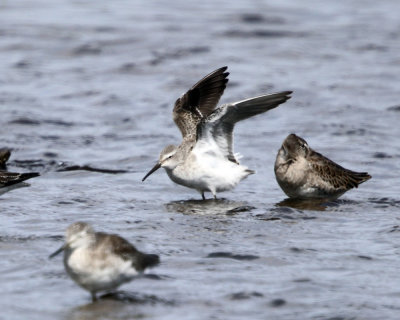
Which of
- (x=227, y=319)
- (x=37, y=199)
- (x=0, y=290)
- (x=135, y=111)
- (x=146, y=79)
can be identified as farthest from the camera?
(x=146, y=79)

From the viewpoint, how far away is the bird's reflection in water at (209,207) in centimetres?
1116

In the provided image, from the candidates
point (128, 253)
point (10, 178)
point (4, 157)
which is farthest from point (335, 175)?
point (4, 157)

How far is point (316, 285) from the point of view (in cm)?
820

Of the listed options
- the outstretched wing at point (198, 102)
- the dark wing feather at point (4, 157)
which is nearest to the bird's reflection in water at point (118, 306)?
the outstretched wing at point (198, 102)

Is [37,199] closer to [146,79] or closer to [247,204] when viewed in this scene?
[247,204]

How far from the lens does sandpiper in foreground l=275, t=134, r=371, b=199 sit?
37.7 feet

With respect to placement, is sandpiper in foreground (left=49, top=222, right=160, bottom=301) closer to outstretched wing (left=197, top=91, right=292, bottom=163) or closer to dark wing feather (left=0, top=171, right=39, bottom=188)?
dark wing feather (left=0, top=171, right=39, bottom=188)

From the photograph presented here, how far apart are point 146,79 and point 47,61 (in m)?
2.75

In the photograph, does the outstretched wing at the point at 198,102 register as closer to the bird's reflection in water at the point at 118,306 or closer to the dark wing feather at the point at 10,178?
the dark wing feather at the point at 10,178

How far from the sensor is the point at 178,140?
50.4ft

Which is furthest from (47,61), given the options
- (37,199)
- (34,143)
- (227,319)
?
(227,319)

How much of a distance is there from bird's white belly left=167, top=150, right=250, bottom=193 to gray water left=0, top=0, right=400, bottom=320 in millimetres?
275

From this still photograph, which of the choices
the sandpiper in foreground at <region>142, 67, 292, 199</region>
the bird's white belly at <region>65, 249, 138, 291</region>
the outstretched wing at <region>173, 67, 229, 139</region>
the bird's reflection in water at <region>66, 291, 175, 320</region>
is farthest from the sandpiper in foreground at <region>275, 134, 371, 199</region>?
the bird's white belly at <region>65, 249, 138, 291</region>

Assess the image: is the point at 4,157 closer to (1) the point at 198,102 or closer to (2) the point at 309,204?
(1) the point at 198,102
